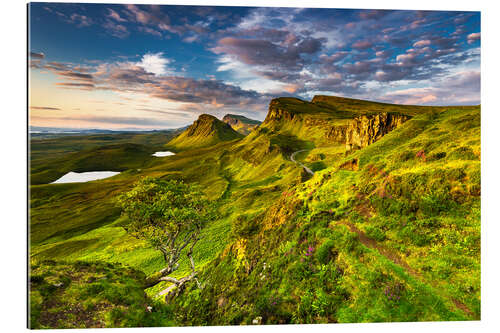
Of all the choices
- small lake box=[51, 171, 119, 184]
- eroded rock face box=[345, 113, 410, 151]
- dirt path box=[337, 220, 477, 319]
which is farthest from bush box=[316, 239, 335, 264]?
small lake box=[51, 171, 119, 184]

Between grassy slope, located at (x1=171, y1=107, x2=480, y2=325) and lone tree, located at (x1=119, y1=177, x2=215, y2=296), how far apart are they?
3.15m

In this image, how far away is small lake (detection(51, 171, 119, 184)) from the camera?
109 metres

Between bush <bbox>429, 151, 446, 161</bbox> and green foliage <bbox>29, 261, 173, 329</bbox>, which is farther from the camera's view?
bush <bbox>429, 151, 446, 161</bbox>

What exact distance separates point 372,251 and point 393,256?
0.78 m

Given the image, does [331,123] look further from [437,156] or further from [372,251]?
[372,251]

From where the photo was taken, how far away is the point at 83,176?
116m

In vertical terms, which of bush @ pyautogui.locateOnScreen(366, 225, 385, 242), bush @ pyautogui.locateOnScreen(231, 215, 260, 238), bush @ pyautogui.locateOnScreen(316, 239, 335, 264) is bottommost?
bush @ pyautogui.locateOnScreen(231, 215, 260, 238)

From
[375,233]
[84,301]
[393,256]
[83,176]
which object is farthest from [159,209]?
[83,176]

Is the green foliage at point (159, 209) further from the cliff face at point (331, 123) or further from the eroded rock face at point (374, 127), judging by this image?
the cliff face at point (331, 123)

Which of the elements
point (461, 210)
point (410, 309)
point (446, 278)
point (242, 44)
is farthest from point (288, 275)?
point (242, 44)

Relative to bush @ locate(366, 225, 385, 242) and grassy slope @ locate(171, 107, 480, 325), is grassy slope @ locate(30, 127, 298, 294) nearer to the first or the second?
grassy slope @ locate(171, 107, 480, 325)

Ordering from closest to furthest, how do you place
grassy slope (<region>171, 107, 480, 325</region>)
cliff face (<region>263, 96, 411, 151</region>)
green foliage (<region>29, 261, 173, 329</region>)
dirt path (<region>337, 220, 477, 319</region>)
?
dirt path (<region>337, 220, 477, 319</region>) → grassy slope (<region>171, 107, 480, 325</region>) → green foliage (<region>29, 261, 173, 329</region>) → cliff face (<region>263, 96, 411, 151</region>)
